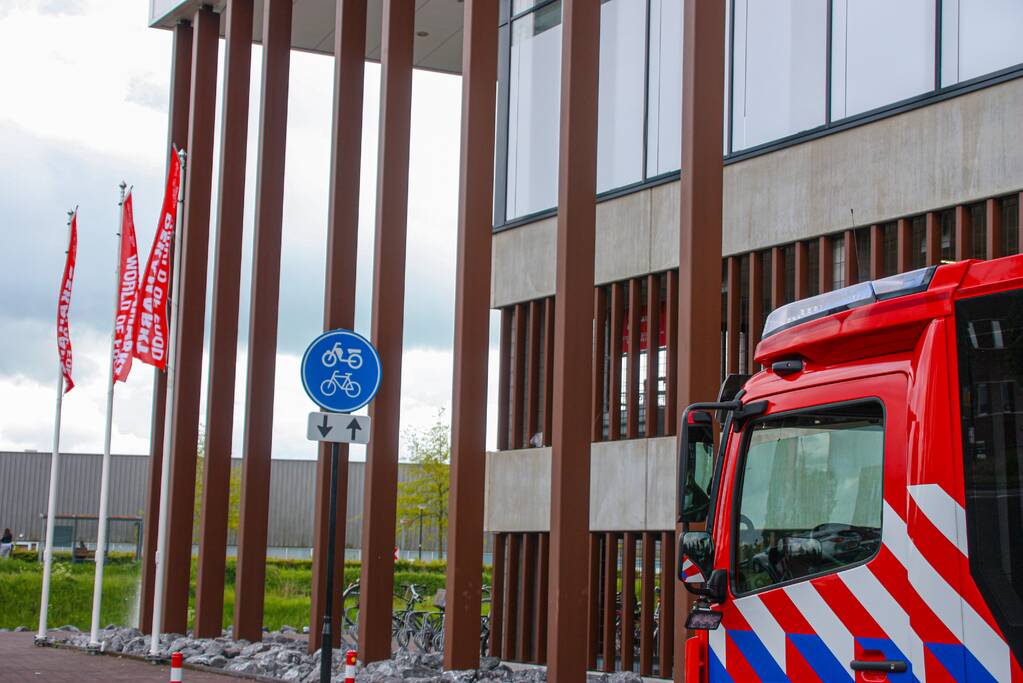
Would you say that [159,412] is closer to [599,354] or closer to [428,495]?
[599,354]

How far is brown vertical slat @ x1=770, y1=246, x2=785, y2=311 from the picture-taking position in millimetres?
16000

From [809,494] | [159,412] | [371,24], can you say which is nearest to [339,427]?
[809,494]

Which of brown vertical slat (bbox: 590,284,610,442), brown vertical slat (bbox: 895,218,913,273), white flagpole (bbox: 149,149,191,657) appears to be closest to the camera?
brown vertical slat (bbox: 895,218,913,273)

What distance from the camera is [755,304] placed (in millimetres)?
16312

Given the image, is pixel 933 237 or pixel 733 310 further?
pixel 733 310

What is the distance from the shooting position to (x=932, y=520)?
5391 mm

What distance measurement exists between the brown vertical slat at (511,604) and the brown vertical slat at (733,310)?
5.20 m

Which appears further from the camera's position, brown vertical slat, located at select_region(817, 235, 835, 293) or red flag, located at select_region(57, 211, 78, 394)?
red flag, located at select_region(57, 211, 78, 394)

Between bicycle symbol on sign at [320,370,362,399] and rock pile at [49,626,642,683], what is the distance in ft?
14.9

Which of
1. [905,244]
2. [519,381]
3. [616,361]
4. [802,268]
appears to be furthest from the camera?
[519,381]

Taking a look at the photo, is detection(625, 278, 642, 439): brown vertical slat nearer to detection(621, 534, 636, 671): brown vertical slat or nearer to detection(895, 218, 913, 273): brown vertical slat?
detection(621, 534, 636, 671): brown vertical slat

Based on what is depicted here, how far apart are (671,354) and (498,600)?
5.36m

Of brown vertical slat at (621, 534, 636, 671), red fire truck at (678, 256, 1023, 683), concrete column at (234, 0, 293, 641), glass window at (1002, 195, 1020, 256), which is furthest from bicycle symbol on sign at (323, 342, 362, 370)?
concrete column at (234, 0, 293, 641)

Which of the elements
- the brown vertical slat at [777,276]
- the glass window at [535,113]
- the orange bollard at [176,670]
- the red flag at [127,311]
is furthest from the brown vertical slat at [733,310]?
the red flag at [127,311]
